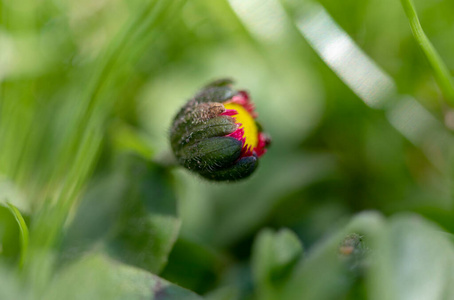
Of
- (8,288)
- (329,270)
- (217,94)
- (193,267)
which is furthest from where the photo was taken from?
(193,267)

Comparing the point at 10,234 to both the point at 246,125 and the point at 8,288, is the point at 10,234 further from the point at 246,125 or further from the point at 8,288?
the point at 246,125

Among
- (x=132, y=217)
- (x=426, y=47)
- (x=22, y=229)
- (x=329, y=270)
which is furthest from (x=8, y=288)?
(x=426, y=47)

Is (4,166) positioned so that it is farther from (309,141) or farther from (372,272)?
(309,141)

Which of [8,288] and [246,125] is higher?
[246,125]

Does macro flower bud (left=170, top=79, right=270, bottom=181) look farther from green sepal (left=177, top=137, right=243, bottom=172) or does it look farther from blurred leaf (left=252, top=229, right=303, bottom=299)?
blurred leaf (left=252, top=229, right=303, bottom=299)

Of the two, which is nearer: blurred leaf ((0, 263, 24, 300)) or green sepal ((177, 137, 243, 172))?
blurred leaf ((0, 263, 24, 300))

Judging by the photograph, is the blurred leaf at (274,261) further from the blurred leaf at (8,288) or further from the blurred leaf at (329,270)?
the blurred leaf at (8,288)

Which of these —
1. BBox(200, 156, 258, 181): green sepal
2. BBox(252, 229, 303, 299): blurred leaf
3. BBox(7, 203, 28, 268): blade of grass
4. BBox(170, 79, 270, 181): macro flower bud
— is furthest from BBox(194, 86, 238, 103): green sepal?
BBox(7, 203, 28, 268): blade of grass

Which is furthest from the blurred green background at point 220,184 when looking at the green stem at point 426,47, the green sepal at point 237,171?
the green stem at point 426,47
